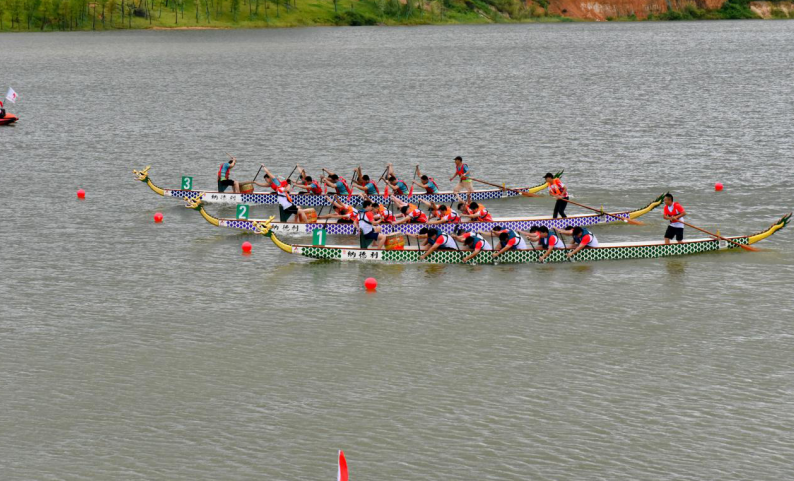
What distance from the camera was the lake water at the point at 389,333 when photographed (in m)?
22.9

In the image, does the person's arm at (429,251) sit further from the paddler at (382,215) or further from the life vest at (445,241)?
the paddler at (382,215)

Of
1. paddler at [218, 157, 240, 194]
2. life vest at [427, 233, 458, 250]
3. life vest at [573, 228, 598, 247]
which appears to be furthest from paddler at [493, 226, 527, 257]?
paddler at [218, 157, 240, 194]

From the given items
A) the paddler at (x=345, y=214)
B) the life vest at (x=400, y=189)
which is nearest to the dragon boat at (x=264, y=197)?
the life vest at (x=400, y=189)

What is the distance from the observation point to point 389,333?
100.0 feet

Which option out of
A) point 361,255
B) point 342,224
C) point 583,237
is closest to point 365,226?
point 361,255

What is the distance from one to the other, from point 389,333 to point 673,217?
1280 centimetres

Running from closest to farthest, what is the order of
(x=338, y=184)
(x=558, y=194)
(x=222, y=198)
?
(x=558, y=194)
(x=338, y=184)
(x=222, y=198)

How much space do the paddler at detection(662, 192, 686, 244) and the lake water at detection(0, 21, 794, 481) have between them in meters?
1.23

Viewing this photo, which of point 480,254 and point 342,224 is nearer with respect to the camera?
point 480,254

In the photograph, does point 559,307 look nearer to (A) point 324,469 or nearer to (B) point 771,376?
(B) point 771,376

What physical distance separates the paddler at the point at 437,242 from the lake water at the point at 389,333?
777 millimetres

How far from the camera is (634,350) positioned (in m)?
28.7

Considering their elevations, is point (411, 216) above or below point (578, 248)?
above

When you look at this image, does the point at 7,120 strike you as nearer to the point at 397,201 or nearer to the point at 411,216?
the point at 397,201
